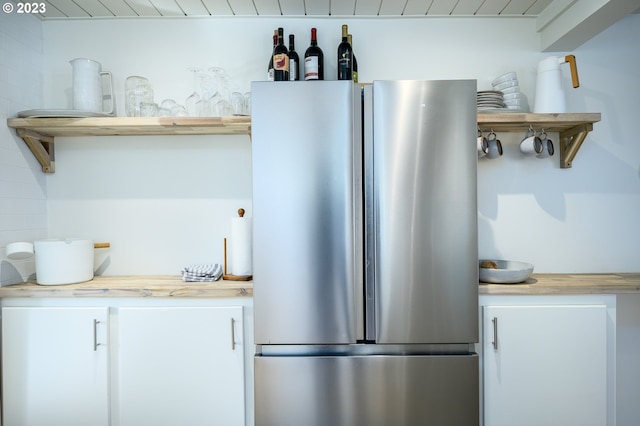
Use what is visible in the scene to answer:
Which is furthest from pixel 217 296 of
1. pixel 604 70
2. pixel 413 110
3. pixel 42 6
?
pixel 604 70

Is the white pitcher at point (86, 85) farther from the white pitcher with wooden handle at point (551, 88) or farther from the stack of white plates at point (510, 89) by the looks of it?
the white pitcher with wooden handle at point (551, 88)

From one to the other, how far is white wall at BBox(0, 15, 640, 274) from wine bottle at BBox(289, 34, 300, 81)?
0.11 metres

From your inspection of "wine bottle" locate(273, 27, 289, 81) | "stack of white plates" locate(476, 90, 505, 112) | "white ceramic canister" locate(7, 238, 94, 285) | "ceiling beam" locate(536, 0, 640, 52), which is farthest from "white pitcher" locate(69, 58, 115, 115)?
"ceiling beam" locate(536, 0, 640, 52)

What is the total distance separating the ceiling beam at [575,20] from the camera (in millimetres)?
1644

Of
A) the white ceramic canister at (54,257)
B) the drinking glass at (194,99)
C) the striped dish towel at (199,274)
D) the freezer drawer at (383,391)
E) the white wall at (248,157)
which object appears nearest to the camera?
the freezer drawer at (383,391)

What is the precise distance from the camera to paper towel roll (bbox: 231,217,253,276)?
184cm

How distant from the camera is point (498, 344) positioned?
162cm

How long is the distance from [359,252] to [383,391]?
1.97 ft

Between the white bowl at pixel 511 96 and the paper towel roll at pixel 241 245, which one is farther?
the white bowl at pixel 511 96

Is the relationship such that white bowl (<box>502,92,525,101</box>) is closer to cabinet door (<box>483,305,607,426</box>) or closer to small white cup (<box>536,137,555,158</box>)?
small white cup (<box>536,137,555,158</box>)

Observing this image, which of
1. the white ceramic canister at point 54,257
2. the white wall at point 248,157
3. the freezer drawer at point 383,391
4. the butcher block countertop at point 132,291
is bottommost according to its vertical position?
the freezer drawer at point 383,391

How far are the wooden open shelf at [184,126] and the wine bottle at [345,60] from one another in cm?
59

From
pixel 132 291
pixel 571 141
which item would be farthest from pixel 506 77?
pixel 132 291

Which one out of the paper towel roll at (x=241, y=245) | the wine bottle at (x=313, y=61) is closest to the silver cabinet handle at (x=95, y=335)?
the paper towel roll at (x=241, y=245)
